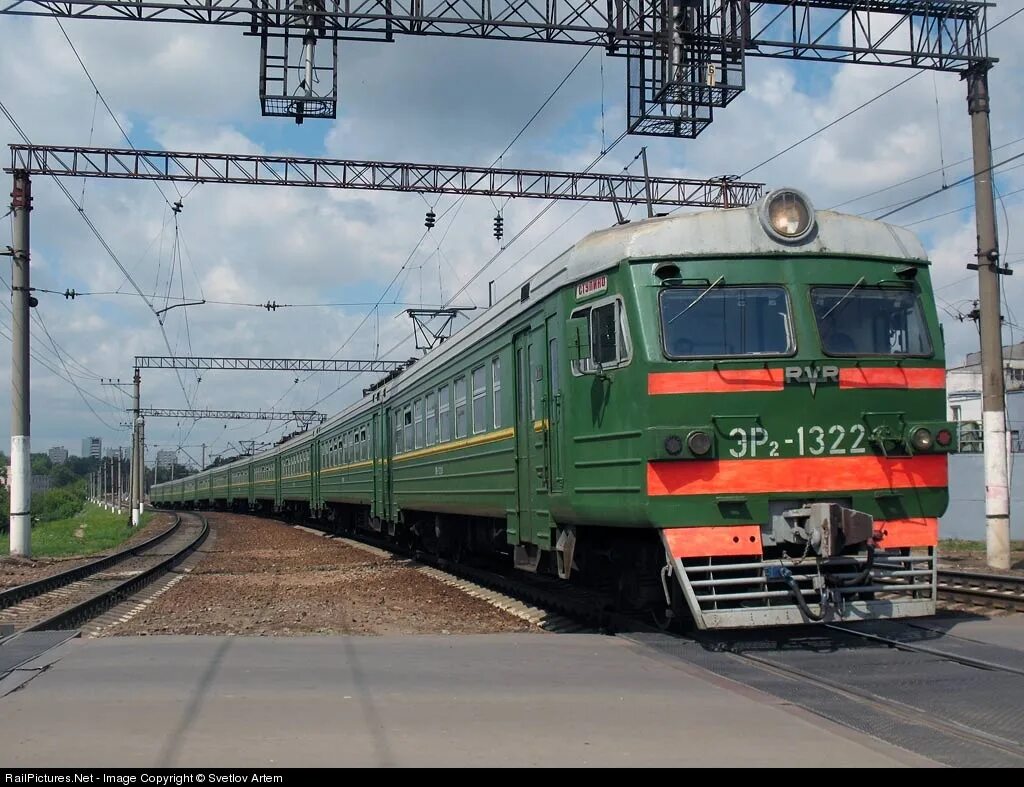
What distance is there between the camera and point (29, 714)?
20.9 ft

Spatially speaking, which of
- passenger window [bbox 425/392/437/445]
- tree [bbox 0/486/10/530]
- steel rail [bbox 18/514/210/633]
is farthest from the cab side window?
tree [bbox 0/486/10/530]

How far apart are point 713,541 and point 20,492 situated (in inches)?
659

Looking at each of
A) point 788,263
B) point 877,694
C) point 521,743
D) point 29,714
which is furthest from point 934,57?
point 29,714

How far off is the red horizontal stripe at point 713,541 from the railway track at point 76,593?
6174 millimetres

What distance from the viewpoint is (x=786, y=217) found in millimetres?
8984

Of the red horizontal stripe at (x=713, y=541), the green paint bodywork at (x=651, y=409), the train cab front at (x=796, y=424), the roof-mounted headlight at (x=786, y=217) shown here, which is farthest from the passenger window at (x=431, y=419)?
the red horizontal stripe at (x=713, y=541)

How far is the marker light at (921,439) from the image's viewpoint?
875cm

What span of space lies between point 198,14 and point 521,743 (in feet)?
38.5

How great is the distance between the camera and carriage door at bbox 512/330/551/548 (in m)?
10.6

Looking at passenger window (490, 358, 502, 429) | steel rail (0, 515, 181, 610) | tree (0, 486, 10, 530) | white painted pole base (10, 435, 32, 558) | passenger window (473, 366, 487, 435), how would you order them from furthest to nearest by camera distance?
1. tree (0, 486, 10, 530)
2. white painted pole base (10, 435, 32, 558)
3. steel rail (0, 515, 181, 610)
4. passenger window (473, 366, 487, 435)
5. passenger window (490, 358, 502, 429)

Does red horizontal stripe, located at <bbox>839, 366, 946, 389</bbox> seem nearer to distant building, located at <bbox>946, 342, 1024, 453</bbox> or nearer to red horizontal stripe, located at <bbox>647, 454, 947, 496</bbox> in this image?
red horizontal stripe, located at <bbox>647, 454, 947, 496</bbox>

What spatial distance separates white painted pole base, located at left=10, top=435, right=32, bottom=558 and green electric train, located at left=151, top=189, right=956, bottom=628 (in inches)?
576

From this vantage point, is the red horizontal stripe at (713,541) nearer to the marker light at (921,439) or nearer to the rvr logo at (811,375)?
the rvr logo at (811,375)
